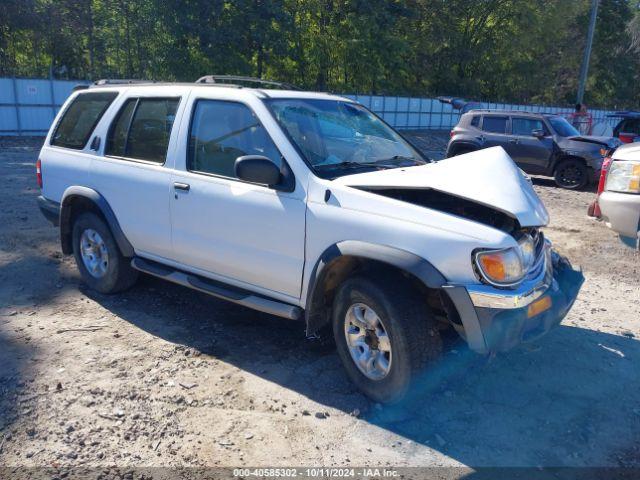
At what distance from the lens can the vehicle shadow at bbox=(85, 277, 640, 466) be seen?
128 inches

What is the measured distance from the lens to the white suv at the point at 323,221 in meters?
3.21

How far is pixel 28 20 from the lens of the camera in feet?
78.3

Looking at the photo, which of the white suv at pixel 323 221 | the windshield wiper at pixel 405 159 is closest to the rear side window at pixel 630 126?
the white suv at pixel 323 221

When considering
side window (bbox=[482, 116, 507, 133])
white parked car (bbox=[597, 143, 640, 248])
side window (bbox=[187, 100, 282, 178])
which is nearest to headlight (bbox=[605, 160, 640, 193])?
white parked car (bbox=[597, 143, 640, 248])

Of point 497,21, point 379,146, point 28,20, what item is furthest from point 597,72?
point 379,146

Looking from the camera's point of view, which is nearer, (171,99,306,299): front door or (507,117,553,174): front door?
(171,99,306,299): front door

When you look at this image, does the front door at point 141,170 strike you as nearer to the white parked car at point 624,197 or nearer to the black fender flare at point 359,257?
the black fender flare at point 359,257

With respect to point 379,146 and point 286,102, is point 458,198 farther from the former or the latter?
point 286,102

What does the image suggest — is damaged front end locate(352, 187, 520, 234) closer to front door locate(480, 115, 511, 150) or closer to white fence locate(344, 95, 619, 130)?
front door locate(480, 115, 511, 150)

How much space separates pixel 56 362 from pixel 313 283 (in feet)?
6.57

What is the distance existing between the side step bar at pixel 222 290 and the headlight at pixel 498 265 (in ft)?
4.39

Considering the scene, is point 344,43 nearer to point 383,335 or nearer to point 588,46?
point 588,46

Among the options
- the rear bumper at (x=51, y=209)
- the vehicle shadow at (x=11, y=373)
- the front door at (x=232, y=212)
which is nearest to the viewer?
the vehicle shadow at (x=11, y=373)

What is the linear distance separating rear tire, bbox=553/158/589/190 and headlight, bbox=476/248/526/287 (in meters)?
10.8
